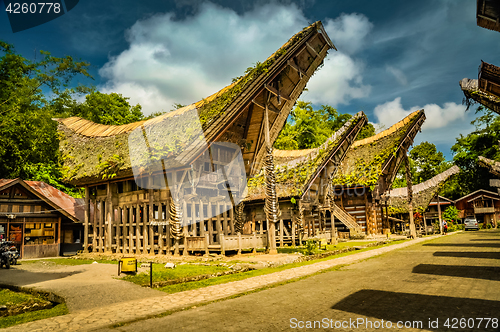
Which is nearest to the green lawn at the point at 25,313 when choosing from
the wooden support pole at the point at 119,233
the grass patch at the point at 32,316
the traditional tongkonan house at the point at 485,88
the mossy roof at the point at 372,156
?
the grass patch at the point at 32,316

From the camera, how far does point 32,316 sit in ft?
19.2

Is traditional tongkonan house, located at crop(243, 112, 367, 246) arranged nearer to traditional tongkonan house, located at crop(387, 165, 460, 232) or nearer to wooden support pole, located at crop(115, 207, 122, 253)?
wooden support pole, located at crop(115, 207, 122, 253)

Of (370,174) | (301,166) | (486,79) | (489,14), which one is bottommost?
(370,174)

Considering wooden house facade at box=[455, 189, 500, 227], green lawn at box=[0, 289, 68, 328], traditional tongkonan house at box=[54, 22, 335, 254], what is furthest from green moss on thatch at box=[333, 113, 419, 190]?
wooden house facade at box=[455, 189, 500, 227]

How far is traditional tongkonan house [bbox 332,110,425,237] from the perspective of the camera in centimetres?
3031

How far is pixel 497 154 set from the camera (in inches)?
2087

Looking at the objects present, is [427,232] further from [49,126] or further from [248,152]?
[49,126]

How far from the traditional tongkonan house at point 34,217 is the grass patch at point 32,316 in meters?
17.1

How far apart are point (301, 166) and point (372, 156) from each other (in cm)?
979

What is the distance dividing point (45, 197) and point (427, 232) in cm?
3706

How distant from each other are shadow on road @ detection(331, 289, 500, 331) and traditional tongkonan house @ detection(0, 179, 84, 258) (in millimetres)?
21699

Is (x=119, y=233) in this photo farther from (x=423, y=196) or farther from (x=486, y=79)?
(x=423, y=196)

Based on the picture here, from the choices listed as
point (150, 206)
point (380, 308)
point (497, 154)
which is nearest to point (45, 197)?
point (150, 206)

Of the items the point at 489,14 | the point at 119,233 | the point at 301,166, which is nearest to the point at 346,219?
the point at 301,166
